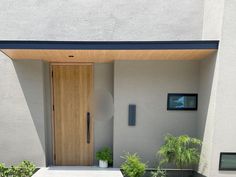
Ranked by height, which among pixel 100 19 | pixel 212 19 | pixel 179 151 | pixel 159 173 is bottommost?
pixel 159 173

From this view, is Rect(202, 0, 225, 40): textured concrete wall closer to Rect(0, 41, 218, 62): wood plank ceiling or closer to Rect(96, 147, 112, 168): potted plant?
Rect(0, 41, 218, 62): wood plank ceiling

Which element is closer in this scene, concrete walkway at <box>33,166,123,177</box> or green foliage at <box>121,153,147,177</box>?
green foliage at <box>121,153,147,177</box>

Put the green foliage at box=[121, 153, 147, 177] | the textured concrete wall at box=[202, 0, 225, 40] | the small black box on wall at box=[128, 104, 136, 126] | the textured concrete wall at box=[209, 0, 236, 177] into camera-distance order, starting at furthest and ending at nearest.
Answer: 1. the small black box on wall at box=[128, 104, 136, 126]
2. the green foliage at box=[121, 153, 147, 177]
3. the textured concrete wall at box=[202, 0, 225, 40]
4. the textured concrete wall at box=[209, 0, 236, 177]

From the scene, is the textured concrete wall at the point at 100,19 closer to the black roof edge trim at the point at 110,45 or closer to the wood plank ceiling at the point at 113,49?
the wood plank ceiling at the point at 113,49

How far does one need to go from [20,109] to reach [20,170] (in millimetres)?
1380

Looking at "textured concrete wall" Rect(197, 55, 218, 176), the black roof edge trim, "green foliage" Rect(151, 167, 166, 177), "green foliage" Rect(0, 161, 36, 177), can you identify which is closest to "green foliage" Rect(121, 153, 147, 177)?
"green foliage" Rect(151, 167, 166, 177)

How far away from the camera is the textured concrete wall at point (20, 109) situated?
447 centimetres

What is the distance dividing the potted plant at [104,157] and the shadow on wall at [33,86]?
1546 mm

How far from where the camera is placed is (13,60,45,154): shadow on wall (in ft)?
14.7

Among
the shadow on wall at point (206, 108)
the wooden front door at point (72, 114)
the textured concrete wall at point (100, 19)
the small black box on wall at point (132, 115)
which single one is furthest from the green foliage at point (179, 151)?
the textured concrete wall at point (100, 19)

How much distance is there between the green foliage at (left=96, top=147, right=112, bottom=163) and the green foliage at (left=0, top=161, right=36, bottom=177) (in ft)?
4.99

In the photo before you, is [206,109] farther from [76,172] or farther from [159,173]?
[76,172]

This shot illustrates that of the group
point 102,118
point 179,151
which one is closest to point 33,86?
point 102,118

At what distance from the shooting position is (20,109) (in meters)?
4.50
